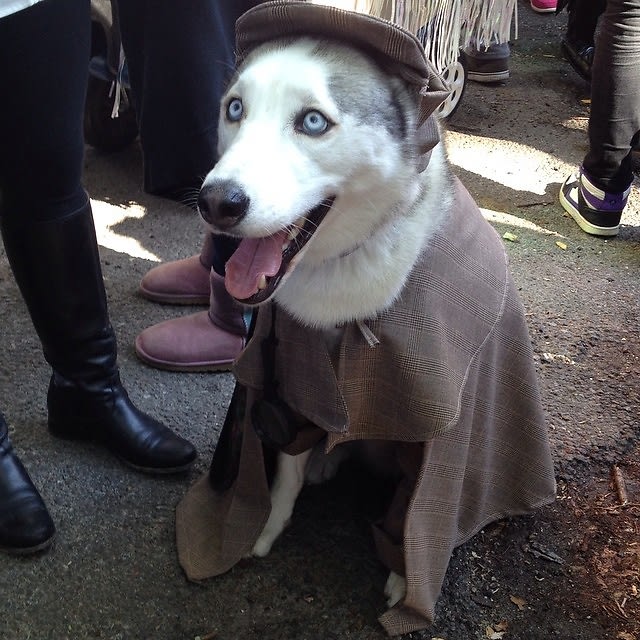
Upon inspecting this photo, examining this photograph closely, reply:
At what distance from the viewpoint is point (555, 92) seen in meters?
3.95

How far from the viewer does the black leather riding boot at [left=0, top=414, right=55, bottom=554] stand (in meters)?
1.43

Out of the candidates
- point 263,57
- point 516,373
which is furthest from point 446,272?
point 263,57

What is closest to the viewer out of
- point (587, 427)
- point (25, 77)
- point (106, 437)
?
point (25, 77)

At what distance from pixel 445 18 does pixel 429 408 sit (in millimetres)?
1113

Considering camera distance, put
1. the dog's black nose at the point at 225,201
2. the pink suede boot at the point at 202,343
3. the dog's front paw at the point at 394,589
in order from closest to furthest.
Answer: the dog's black nose at the point at 225,201 < the dog's front paw at the point at 394,589 < the pink suede boot at the point at 202,343

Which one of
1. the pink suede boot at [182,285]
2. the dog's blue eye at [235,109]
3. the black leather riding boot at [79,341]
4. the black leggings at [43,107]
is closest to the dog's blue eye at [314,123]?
the dog's blue eye at [235,109]

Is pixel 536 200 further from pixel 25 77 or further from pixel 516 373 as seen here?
pixel 25 77

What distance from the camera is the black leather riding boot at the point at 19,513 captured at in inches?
56.3

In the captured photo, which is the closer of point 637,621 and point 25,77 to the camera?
point 25,77

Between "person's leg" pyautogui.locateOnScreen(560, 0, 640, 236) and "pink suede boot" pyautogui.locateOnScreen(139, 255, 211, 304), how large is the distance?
1394mm

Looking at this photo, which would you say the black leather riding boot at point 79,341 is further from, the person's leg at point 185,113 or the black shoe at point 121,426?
the person's leg at point 185,113

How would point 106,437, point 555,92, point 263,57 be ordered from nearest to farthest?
point 263,57 → point 106,437 → point 555,92

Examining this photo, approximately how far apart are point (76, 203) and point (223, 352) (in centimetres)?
65

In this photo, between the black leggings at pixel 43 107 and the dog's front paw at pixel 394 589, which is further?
the dog's front paw at pixel 394 589
